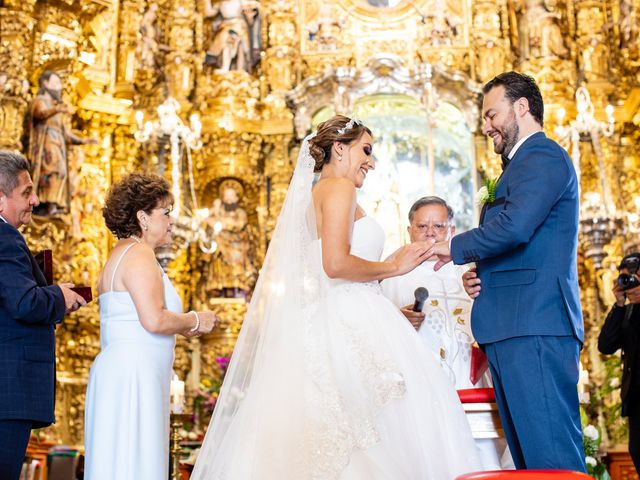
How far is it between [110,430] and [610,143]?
9561 millimetres

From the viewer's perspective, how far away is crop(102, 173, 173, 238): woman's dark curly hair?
15.3 ft

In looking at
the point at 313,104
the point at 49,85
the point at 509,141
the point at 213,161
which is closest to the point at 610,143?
the point at 313,104

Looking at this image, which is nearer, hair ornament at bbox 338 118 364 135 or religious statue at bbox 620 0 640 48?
hair ornament at bbox 338 118 364 135

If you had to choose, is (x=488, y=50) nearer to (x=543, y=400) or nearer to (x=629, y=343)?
(x=629, y=343)

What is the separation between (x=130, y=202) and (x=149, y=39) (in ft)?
28.8

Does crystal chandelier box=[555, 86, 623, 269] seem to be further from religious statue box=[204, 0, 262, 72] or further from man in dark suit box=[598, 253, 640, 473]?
man in dark suit box=[598, 253, 640, 473]

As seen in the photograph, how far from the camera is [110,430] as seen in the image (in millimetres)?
4387

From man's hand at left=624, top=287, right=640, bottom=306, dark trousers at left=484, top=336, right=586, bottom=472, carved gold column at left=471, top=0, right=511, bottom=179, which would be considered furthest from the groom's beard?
carved gold column at left=471, top=0, right=511, bottom=179

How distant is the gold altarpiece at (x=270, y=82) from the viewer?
11.5 m

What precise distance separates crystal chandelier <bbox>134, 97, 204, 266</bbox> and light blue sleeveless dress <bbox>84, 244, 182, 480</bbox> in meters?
6.63

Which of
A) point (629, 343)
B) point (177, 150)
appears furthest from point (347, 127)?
point (177, 150)

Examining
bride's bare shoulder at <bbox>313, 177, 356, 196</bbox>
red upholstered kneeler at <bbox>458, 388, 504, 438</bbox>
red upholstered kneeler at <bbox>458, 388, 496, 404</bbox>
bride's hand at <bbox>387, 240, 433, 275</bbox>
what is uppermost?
bride's bare shoulder at <bbox>313, 177, 356, 196</bbox>

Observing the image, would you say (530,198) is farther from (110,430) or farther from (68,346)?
(68,346)

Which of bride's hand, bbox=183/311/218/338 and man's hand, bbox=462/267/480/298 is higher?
man's hand, bbox=462/267/480/298
